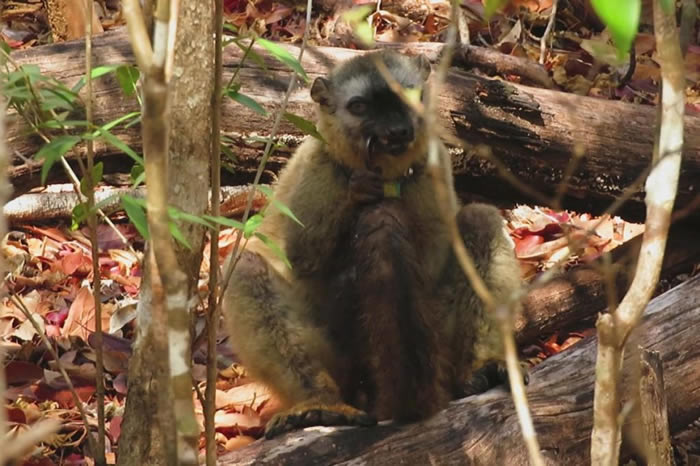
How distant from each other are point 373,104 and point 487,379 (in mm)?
1449

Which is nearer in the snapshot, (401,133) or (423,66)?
(401,133)

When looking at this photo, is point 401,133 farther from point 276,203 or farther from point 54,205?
point 54,205

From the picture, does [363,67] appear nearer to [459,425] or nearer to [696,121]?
[459,425]

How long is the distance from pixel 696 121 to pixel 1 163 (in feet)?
17.3

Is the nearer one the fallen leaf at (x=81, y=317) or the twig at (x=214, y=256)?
the twig at (x=214, y=256)

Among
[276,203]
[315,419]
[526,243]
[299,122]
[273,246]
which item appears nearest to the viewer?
[273,246]

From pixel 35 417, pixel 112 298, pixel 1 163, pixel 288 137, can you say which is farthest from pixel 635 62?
pixel 1 163

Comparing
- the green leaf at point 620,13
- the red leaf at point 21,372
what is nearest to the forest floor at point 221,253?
the red leaf at point 21,372

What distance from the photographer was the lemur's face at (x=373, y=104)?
5.20 metres

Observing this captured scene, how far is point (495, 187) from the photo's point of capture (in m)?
6.52

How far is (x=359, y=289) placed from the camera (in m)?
4.89

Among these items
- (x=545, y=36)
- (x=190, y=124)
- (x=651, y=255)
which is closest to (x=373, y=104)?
(x=190, y=124)

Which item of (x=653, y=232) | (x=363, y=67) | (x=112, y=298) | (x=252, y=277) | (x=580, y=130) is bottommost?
(x=112, y=298)

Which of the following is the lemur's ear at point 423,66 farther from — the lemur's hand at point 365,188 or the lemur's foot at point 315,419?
the lemur's foot at point 315,419
